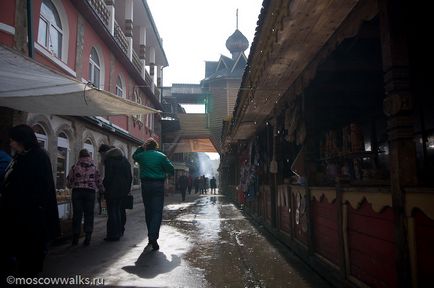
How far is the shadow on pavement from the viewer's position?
174 inches

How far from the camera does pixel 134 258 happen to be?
205 inches

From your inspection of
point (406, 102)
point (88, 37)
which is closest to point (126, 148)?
point (88, 37)

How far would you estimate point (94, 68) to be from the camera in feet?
41.1

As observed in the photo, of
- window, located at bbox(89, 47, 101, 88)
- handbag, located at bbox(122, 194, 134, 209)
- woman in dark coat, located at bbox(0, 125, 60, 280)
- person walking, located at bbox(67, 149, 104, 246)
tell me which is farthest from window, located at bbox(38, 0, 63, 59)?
woman in dark coat, located at bbox(0, 125, 60, 280)

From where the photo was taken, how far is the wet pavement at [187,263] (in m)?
4.10

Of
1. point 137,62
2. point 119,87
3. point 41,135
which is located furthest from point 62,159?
point 137,62

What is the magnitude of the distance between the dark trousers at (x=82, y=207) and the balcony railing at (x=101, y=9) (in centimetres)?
713

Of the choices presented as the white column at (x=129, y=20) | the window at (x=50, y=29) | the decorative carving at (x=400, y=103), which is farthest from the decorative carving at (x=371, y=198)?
the white column at (x=129, y=20)

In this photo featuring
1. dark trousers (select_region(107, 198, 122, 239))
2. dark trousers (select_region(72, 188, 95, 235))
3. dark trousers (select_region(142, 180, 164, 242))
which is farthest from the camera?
dark trousers (select_region(107, 198, 122, 239))

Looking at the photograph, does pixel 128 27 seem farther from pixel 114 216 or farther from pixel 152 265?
pixel 152 265

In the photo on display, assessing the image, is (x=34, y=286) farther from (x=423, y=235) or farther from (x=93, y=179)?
(x=423, y=235)

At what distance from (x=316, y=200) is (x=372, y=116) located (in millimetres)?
2061

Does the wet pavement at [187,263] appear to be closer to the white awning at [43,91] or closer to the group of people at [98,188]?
the group of people at [98,188]

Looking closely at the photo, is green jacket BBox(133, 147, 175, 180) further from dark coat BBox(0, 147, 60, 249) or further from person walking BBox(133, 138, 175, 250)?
dark coat BBox(0, 147, 60, 249)
